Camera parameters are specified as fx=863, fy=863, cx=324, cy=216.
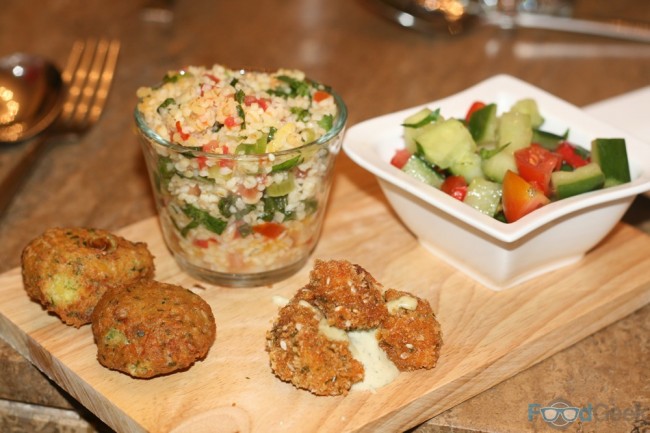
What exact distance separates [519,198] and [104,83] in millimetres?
1533

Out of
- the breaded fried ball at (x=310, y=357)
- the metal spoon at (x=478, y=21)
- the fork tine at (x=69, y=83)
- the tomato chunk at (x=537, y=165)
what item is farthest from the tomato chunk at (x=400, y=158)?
the metal spoon at (x=478, y=21)

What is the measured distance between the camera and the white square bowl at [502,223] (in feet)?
5.71

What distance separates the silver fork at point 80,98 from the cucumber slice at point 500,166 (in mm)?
1232

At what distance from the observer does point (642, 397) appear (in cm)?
171

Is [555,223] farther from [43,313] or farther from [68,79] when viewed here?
[68,79]

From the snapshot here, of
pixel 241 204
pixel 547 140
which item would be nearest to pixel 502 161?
pixel 547 140

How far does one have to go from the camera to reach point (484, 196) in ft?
6.14

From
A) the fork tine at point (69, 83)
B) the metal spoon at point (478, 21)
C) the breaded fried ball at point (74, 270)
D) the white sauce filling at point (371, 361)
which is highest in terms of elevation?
the breaded fried ball at point (74, 270)

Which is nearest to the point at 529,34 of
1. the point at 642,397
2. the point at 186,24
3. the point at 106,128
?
the point at 186,24

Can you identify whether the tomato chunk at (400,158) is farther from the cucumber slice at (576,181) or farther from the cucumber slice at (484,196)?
the cucumber slice at (576,181)

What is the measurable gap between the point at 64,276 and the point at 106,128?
112 centimetres

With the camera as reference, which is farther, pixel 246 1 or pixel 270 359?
pixel 246 1

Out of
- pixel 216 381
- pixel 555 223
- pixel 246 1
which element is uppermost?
pixel 555 223

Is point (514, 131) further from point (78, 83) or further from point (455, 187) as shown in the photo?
point (78, 83)
